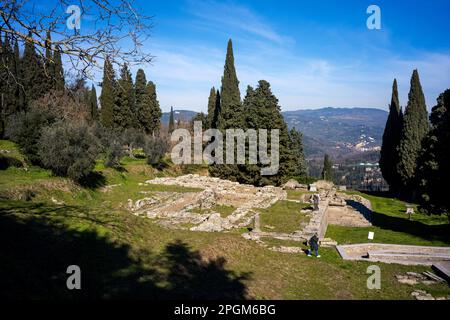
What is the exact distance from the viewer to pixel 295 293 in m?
9.92

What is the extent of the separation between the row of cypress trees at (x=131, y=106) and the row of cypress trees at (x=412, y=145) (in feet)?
103

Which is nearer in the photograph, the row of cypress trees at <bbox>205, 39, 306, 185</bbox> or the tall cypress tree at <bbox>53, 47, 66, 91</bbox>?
the tall cypress tree at <bbox>53, 47, 66, 91</bbox>

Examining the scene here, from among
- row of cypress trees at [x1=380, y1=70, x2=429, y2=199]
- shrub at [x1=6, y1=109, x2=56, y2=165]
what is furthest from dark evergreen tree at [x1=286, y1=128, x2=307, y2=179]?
shrub at [x1=6, y1=109, x2=56, y2=165]

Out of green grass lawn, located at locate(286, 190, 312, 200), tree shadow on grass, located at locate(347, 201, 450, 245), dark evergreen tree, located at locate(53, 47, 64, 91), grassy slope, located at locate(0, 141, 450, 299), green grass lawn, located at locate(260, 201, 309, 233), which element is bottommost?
tree shadow on grass, located at locate(347, 201, 450, 245)

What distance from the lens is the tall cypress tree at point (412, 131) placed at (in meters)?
42.1

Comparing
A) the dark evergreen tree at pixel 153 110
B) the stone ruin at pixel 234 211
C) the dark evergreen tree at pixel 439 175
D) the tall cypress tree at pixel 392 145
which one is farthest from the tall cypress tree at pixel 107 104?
the tall cypress tree at pixel 392 145

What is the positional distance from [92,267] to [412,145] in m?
42.5

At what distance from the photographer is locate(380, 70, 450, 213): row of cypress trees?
2302cm

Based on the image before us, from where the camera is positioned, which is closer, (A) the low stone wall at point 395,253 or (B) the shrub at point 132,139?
(A) the low stone wall at point 395,253

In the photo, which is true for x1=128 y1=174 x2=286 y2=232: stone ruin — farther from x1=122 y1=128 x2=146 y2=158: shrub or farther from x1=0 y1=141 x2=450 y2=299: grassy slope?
x1=122 y1=128 x2=146 y2=158: shrub

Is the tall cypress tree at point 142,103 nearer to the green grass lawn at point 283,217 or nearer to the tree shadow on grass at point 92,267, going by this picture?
the green grass lawn at point 283,217

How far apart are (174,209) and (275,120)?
19778 mm

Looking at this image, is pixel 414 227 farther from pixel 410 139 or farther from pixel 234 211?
pixel 410 139

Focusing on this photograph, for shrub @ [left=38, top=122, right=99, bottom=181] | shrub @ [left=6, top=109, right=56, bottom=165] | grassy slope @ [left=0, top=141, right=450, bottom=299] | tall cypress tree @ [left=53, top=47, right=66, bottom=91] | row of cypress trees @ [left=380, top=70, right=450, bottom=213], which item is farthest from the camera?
row of cypress trees @ [left=380, top=70, right=450, bottom=213]
